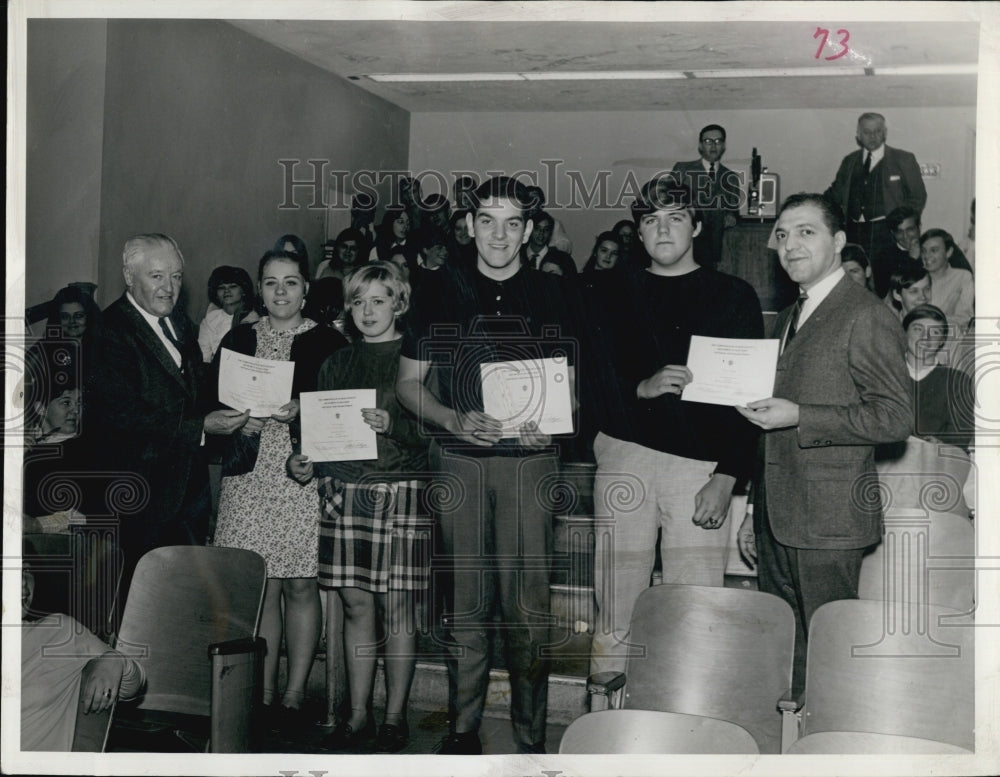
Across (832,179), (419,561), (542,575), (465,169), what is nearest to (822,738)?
(542,575)

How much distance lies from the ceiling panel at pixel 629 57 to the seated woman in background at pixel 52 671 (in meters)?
1.74

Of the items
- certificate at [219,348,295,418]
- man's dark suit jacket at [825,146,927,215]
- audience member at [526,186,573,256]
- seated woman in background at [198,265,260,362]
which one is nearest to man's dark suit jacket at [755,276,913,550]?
man's dark suit jacket at [825,146,927,215]

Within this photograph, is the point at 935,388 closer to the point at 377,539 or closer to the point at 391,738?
the point at 377,539

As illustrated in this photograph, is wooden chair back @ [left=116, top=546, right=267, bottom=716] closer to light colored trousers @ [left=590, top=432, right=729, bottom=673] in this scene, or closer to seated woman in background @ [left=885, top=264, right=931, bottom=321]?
light colored trousers @ [left=590, top=432, right=729, bottom=673]

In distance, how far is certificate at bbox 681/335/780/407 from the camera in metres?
3.02

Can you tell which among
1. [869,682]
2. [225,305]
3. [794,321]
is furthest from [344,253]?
[869,682]

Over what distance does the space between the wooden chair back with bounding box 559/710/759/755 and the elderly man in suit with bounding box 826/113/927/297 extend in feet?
4.67

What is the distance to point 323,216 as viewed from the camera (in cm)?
319

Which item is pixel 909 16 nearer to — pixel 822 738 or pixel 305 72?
pixel 305 72

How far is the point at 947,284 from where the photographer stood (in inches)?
120

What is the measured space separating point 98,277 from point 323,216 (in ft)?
2.32

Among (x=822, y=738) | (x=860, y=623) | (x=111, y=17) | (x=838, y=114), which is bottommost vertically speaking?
(x=822, y=738)

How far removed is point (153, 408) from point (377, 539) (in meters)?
0.81

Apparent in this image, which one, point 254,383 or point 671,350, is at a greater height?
point 671,350
